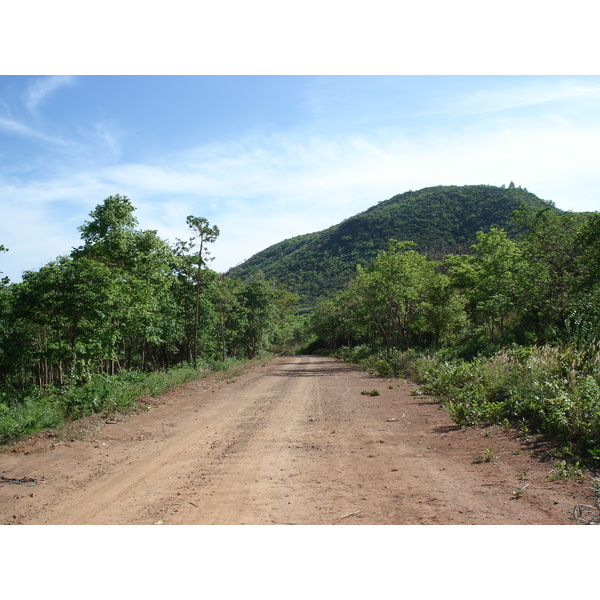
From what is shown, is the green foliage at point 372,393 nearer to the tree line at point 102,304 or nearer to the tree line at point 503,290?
the tree line at point 503,290

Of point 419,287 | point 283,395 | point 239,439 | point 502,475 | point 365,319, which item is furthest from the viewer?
point 365,319

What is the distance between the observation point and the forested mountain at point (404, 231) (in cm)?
7000

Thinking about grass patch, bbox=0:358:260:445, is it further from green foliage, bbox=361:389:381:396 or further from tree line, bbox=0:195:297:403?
green foliage, bbox=361:389:381:396

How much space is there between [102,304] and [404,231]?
75.5 meters

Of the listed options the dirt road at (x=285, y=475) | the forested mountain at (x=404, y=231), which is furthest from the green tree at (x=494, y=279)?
the forested mountain at (x=404, y=231)

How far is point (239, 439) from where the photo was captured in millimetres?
8055

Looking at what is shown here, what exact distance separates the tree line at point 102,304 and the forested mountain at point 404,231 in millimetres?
39098

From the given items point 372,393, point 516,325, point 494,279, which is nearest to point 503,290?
point 494,279

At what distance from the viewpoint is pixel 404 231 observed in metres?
83.1

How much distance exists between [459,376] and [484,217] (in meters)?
66.7

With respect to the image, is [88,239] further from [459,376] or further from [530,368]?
[530,368]

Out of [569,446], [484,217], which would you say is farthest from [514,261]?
[484,217]

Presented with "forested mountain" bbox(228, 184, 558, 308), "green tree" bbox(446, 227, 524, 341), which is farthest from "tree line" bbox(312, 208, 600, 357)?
"forested mountain" bbox(228, 184, 558, 308)

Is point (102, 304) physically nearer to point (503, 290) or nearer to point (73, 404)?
point (73, 404)
